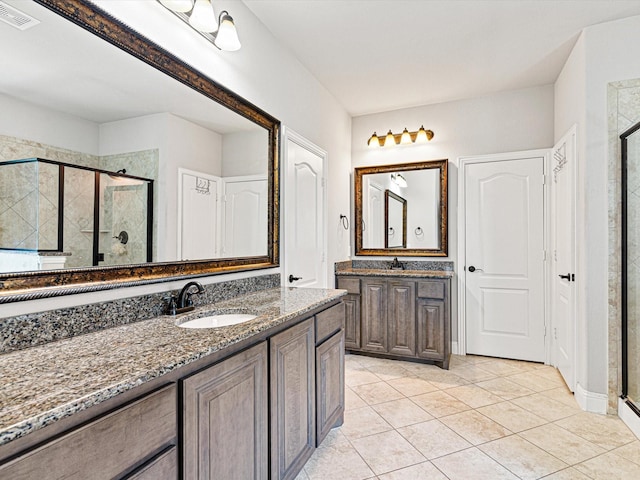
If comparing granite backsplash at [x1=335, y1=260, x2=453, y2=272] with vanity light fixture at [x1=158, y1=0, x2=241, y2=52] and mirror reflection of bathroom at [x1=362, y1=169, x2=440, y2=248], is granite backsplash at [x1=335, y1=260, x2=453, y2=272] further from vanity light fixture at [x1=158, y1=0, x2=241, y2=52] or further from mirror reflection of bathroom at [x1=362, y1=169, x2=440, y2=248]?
vanity light fixture at [x1=158, y1=0, x2=241, y2=52]

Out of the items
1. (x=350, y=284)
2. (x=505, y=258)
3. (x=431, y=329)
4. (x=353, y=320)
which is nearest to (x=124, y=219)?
(x=350, y=284)

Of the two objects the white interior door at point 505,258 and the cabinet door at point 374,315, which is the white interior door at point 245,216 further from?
the white interior door at point 505,258

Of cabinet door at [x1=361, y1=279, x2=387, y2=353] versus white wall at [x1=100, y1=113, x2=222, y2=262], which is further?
cabinet door at [x1=361, y1=279, x2=387, y2=353]

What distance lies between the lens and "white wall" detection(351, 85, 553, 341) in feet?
11.7

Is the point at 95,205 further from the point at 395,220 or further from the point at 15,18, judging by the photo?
the point at 395,220

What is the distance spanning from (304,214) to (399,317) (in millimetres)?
1366

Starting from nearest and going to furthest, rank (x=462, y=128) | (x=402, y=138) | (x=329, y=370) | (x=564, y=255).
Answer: (x=329, y=370), (x=564, y=255), (x=462, y=128), (x=402, y=138)

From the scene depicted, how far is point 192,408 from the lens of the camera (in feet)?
3.58

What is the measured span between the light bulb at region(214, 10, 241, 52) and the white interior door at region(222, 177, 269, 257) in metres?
0.72

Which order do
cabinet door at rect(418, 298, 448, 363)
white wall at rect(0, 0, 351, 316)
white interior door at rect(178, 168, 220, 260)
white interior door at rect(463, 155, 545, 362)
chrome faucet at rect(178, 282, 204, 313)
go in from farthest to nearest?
1. white interior door at rect(463, 155, 545, 362)
2. cabinet door at rect(418, 298, 448, 363)
3. white interior door at rect(178, 168, 220, 260)
4. chrome faucet at rect(178, 282, 204, 313)
5. white wall at rect(0, 0, 351, 316)

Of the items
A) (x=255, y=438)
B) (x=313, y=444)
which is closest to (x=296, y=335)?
(x=255, y=438)

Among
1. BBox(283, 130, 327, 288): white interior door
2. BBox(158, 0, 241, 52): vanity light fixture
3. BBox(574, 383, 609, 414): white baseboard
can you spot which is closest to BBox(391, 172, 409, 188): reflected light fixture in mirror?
BBox(283, 130, 327, 288): white interior door

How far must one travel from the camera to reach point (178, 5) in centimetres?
165

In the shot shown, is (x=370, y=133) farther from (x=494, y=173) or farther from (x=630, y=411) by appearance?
(x=630, y=411)
